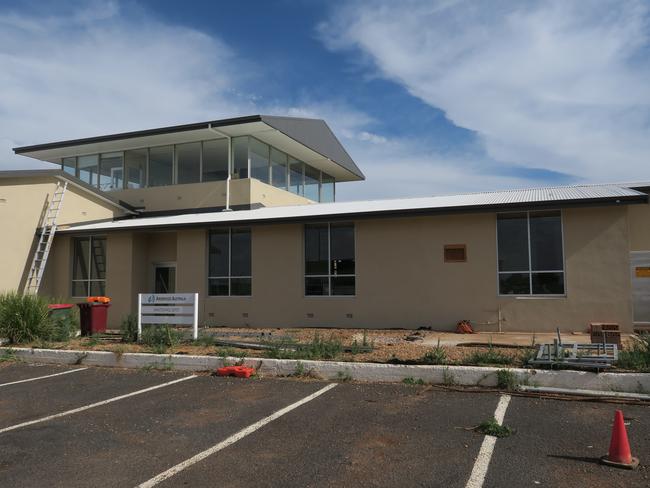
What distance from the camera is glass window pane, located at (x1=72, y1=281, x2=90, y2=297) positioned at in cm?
2073

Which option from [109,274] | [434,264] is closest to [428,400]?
[434,264]

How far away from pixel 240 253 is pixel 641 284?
11783 millimetres

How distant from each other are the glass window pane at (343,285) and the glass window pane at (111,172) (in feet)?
45.4

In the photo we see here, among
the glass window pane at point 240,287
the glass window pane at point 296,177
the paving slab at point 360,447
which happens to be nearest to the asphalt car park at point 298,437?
the paving slab at point 360,447

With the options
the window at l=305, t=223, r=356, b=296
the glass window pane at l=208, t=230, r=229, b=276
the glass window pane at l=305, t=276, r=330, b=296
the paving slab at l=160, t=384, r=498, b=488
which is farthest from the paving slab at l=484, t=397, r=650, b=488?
the glass window pane at l=208, t=230, r=229, b=276

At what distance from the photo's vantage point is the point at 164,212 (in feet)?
81.0

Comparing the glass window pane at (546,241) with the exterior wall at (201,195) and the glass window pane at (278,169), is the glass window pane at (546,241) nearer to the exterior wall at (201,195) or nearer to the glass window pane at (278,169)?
the exterior wall at (201,195)

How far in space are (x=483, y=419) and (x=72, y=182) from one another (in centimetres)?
1918

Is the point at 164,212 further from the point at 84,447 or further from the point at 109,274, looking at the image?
the point at 84,447

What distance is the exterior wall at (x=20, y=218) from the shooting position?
1953 centimetres

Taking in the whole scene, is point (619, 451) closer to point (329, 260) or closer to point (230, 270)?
point (329, 260)

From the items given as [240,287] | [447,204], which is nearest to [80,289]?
[240,287]

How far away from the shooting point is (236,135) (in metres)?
24.0

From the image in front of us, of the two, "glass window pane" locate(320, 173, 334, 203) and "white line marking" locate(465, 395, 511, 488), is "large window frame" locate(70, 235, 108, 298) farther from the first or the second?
"white line marking" locate(465, 395, 511, 488)
